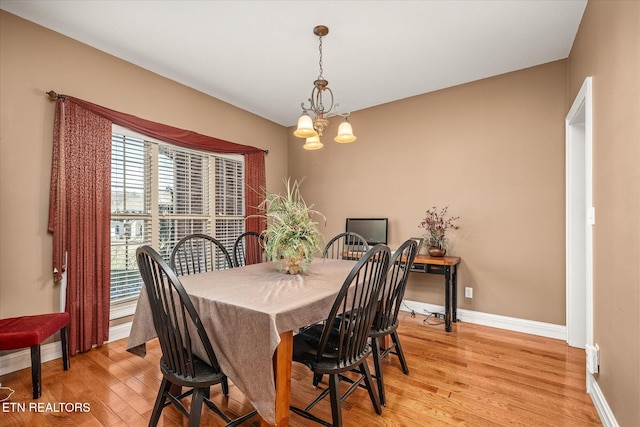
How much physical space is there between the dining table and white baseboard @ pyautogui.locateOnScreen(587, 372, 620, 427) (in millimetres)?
1611

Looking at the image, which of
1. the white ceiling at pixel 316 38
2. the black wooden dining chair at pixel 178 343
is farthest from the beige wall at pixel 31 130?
the black wooden dining chair at pixel 178 343

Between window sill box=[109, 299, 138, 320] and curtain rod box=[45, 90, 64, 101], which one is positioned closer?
curtain rod box=[45, 90, 64, 101]

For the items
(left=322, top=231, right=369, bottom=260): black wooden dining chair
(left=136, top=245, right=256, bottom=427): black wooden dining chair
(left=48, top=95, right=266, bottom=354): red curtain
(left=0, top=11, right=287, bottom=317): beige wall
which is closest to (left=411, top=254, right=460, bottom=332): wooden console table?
(left=322, top=231, right=369, bottom=260): black wooden dining chair

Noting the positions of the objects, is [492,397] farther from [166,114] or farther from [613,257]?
[166,114]

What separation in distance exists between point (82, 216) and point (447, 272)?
3453 mm

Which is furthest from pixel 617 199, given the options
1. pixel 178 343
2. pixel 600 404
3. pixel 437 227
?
pixel 178 343

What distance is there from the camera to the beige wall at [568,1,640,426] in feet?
4.64

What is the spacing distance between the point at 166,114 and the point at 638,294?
13.1 ft

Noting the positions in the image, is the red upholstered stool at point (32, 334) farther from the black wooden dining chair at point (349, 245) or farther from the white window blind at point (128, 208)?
the black wooden dining chair at point (349, 245)

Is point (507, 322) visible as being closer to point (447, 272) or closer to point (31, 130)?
point (447, 272)

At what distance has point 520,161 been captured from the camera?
10.6ft

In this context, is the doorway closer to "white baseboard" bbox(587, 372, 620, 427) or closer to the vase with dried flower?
"white baseboard" bbox(587, 372, 620, 427)

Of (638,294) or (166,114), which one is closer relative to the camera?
(638,294)

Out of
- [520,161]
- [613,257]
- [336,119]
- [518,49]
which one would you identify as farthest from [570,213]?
[336,119]
